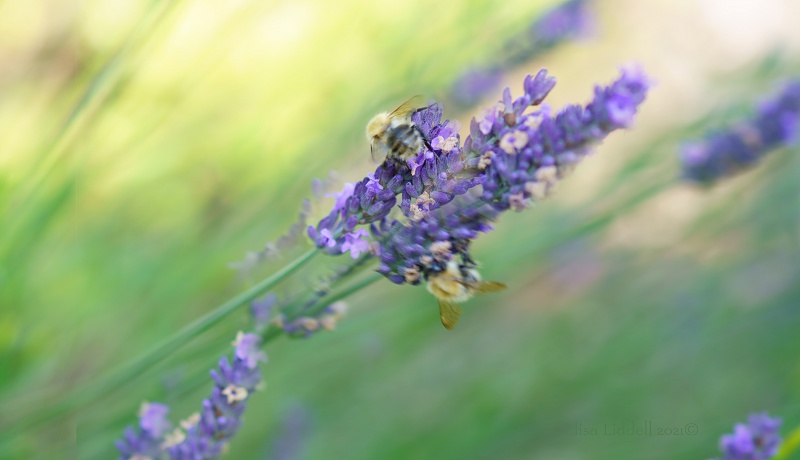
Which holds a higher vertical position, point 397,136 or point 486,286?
point 397,136

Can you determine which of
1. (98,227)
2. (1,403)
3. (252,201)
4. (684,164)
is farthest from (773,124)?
(98,227)

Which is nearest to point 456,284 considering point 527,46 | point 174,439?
point 174,439

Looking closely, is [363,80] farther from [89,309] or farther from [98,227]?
[89,309]

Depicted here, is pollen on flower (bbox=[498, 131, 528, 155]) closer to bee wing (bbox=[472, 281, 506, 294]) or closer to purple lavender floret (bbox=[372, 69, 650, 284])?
purple lavender floret (bbox=[372, 69, 650, 284])

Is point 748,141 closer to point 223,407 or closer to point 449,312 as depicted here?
point 449,312

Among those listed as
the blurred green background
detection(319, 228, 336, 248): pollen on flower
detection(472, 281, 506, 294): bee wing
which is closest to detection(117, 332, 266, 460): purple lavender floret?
detection(319, 228, 336, 248): pollen on flower
